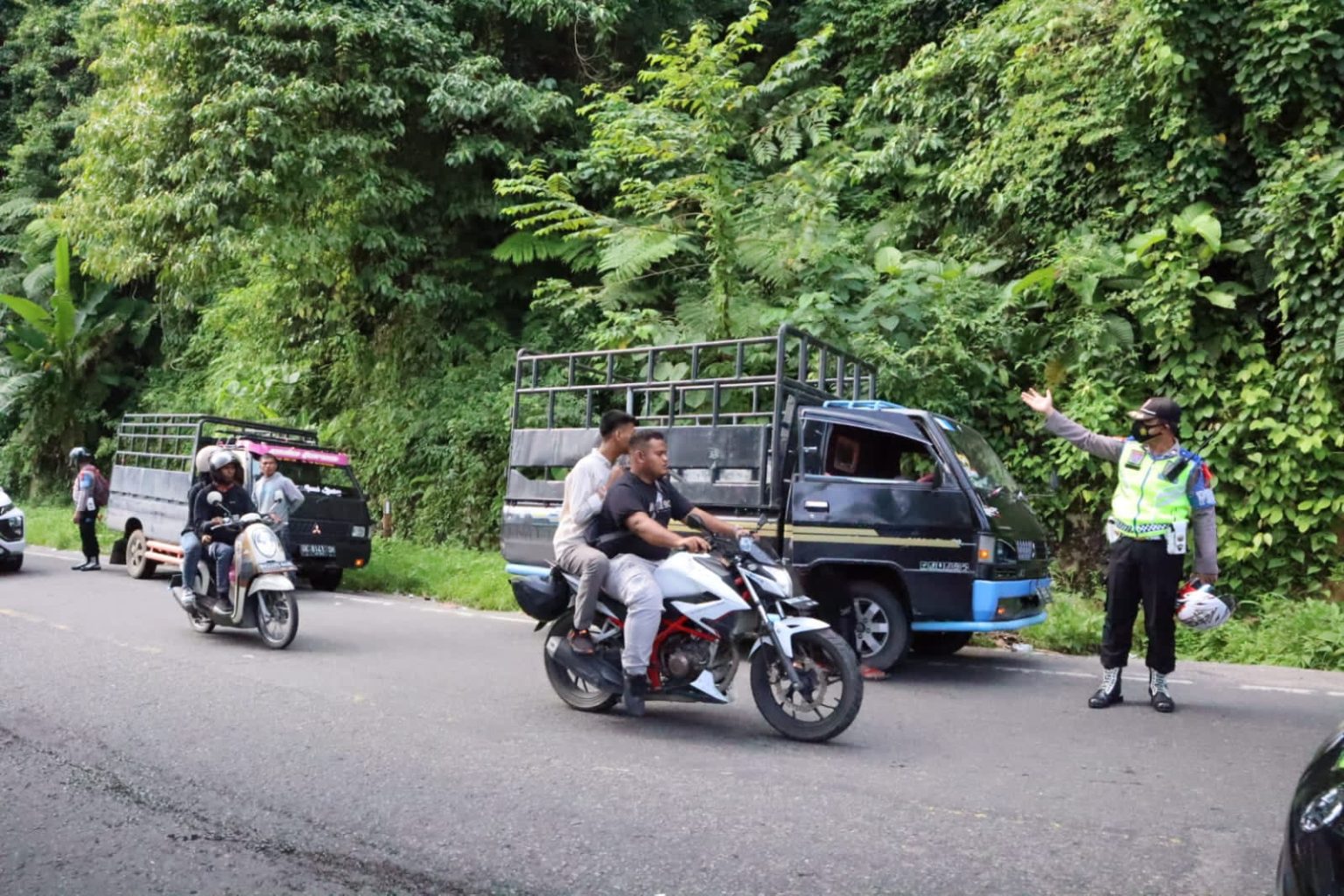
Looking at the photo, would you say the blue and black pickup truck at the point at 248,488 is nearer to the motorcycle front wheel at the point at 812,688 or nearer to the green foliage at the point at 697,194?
the green foliage at the point at 697,194

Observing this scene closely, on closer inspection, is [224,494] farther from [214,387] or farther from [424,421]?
[214,387]

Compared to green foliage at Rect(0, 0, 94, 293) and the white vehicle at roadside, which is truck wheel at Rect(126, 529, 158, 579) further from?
green foliage at Rect(0, 0, 94, 293)

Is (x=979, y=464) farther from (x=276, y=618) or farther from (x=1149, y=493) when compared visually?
(x=276, y=618)

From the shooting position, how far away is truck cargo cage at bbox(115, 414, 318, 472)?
14648 mm

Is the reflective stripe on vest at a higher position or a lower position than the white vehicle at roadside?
higher

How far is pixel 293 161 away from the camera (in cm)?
1550

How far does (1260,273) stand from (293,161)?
12128 millimetres

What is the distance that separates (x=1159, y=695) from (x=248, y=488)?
10.5 metres

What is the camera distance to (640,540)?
622 centimetres

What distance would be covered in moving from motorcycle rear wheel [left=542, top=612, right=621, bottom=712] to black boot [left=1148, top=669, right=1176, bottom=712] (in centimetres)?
329

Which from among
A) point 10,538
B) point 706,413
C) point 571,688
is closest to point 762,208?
point 706,413

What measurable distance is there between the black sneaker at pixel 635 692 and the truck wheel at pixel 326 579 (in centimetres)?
894

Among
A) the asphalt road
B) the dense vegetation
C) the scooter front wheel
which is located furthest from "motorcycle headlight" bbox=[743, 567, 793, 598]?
the dense vegetation

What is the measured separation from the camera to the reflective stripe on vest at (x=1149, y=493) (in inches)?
265
